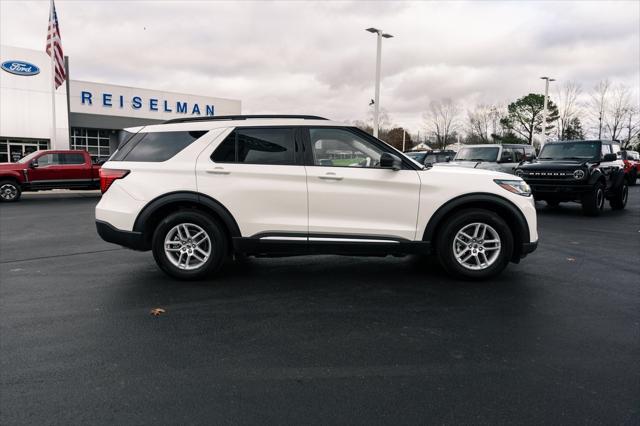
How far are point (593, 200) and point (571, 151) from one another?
1825mm

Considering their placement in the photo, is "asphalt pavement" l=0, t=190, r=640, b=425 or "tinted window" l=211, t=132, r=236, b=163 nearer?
"asphalt pavement" l=0, t=190, r=640, b=425

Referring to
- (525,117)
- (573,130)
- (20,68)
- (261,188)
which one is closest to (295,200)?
(261,188)

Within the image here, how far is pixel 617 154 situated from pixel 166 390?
538 inches

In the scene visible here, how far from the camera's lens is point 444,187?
207 inches

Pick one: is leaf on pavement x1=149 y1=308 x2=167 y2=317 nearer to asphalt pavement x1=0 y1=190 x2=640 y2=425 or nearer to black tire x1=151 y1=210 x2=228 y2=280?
asphalt pavement x1=0 y1=190 x2=640 y2=425

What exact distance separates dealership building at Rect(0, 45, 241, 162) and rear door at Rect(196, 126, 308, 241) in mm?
24746

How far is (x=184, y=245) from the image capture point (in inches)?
211

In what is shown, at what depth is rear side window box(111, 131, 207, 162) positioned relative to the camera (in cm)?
537

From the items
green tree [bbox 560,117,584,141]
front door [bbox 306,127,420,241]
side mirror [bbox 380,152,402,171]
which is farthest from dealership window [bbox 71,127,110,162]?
green tree [bbox 560,117,584,141]

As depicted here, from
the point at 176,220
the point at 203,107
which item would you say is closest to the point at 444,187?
the point at 176,220

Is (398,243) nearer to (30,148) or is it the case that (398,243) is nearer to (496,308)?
(496,308)

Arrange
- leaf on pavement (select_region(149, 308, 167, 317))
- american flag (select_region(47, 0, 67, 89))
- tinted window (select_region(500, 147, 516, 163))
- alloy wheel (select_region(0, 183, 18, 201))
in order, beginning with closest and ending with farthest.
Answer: leaf on pavement (select_region(149, 308, 167, 317)), tinted window (select_region(500, 147, 516, 163)), alloy wheel (select_region(0, 183, 18, 201)), american flag (select_region(47, 0, 67, 89))

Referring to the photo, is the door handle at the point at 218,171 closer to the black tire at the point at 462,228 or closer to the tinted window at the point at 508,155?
the black tire at the point at 462,228

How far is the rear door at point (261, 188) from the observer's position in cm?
519
